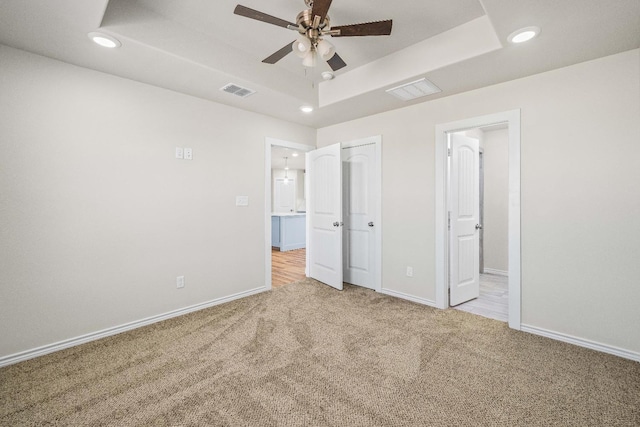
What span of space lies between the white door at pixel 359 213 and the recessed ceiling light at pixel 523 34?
1.97 meters

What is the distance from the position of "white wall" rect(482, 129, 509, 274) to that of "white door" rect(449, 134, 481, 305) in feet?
5.16

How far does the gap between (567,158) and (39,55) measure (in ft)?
14.7

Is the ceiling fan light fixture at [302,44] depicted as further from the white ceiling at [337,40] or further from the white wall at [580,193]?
the white wall at [580,193]

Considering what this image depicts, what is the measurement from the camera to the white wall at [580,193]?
2.18 m

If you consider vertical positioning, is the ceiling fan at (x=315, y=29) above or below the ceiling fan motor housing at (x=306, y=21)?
below

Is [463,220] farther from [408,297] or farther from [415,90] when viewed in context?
[415,90]

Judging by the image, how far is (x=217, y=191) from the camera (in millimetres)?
3318

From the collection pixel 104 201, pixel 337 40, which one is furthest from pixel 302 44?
pixel 104 201

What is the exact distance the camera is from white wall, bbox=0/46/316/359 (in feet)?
7.08

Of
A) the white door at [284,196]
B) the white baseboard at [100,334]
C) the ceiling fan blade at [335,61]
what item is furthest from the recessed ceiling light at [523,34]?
the white door at [284,196]

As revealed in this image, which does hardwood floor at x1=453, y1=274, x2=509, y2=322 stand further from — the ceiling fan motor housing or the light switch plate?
the ceiling fan motor housing

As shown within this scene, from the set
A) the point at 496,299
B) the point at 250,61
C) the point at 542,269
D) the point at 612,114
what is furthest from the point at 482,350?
the point at 250,61

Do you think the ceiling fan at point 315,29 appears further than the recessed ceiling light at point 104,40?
No

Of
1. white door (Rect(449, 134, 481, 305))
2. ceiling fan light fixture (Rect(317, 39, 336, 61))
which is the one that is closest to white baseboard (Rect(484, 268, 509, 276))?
white door (Rect(449, 134, 481, 305))
